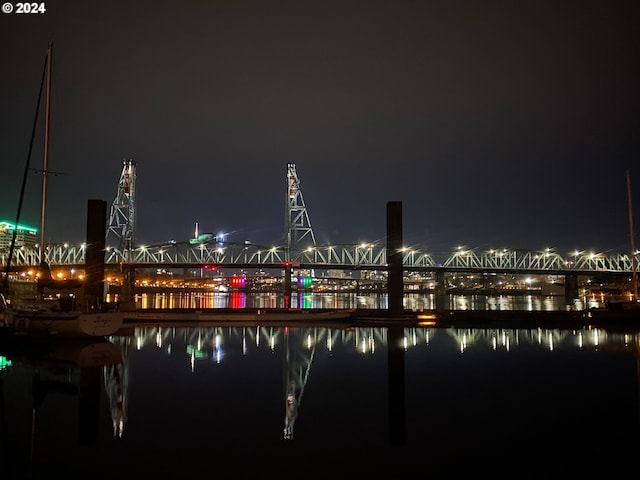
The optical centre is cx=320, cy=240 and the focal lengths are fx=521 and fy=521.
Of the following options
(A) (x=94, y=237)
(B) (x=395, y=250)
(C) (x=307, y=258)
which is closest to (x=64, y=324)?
(A) (x=94, y=237)

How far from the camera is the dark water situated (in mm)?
8367

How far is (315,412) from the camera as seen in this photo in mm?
11727

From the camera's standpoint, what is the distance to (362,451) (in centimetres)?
895

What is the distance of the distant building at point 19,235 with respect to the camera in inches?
5349

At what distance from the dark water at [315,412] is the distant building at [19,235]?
132m

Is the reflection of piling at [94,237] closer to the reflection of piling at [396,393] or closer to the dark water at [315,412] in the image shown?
the dark water at [315,412]

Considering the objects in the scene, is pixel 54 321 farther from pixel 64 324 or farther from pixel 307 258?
pixel 307 258

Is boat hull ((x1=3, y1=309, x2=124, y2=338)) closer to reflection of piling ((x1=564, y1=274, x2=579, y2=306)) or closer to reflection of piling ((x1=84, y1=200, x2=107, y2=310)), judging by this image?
reflection of piling ((x1=84, y1=200, x2=107, y2=310))

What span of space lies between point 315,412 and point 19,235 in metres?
157

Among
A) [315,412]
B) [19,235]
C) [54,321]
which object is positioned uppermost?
[19,235]

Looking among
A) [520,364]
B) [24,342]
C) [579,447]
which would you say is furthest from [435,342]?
[24,342]

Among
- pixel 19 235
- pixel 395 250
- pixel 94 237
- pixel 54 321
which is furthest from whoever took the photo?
pixel 19 235

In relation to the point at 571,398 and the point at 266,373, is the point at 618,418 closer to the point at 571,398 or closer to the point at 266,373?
the point at 571,398

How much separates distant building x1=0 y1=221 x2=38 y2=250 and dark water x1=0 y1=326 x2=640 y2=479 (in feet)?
432
